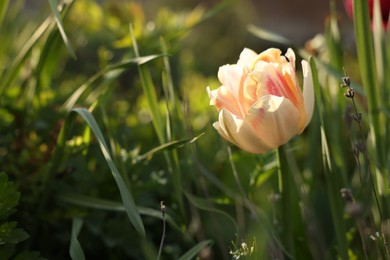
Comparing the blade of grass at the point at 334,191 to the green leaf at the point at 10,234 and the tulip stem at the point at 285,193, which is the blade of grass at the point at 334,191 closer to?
the tulip stem at the point at 285,193

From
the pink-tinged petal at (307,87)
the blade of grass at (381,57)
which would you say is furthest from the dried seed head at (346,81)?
the blade of grass at (381,57)

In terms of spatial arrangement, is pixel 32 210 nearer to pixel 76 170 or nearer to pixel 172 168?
pixel 76 170

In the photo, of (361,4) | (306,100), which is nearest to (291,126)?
(306,100)

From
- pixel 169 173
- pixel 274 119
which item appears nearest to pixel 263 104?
pixel 274 119

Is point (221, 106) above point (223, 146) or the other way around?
above

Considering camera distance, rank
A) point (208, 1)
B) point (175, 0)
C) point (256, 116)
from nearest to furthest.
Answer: point (256, 116) → point (175, 0) → point (208, 1)

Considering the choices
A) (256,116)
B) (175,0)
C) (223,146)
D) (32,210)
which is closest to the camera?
(256,116)

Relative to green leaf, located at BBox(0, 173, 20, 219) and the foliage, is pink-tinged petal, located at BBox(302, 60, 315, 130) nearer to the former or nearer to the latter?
the foliage
